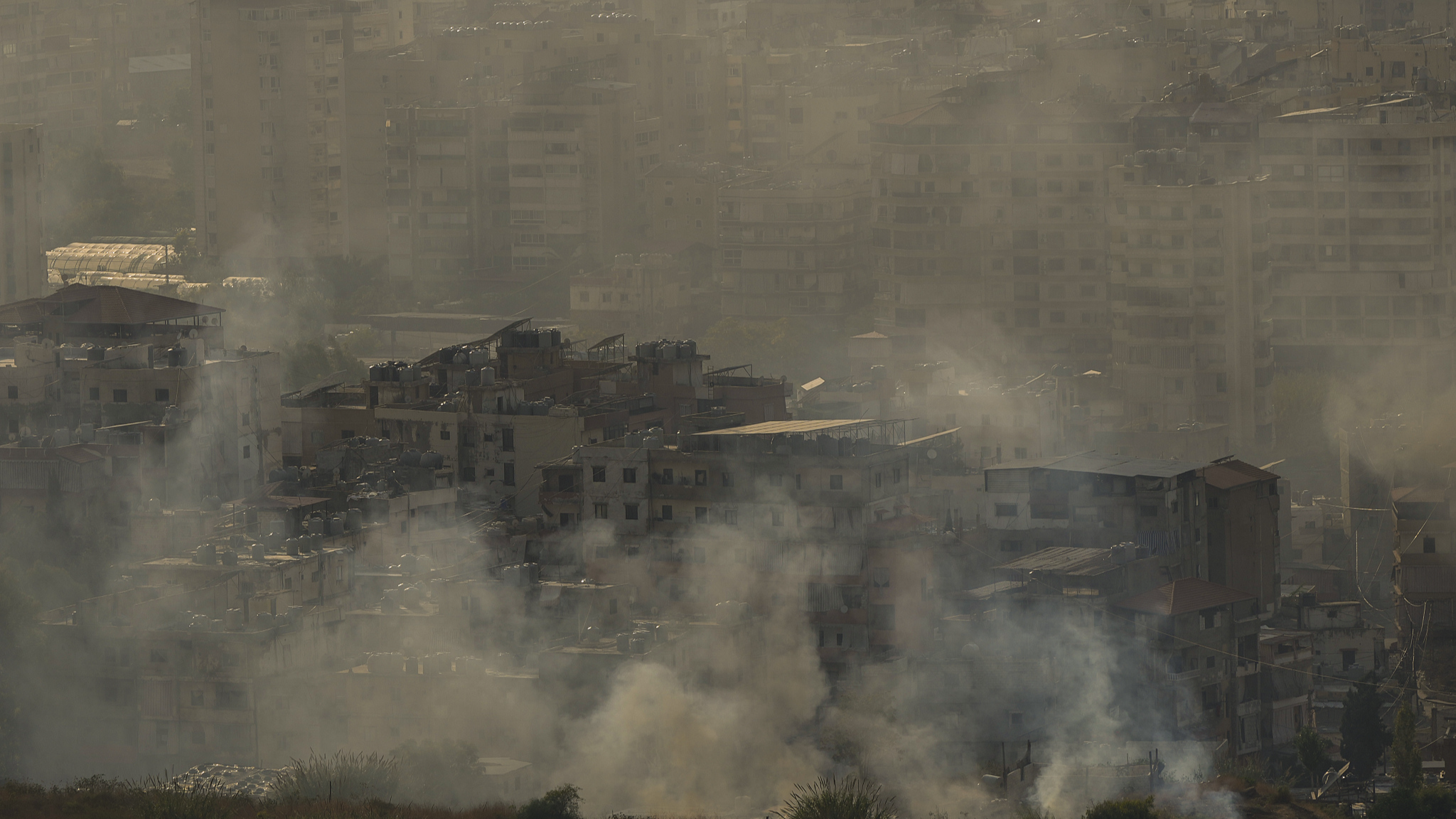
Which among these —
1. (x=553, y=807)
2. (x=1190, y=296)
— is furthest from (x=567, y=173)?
(x=553, y=807)

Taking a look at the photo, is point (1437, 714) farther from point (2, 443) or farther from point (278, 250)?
point (278, 250)

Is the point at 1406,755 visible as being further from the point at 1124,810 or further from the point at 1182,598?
the point at 1124,810

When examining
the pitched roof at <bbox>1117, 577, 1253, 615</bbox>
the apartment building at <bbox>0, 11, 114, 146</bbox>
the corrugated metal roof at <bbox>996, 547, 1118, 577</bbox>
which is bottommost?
the pitched roof at <bbox>1117, 577, 1253, 615</bbox>

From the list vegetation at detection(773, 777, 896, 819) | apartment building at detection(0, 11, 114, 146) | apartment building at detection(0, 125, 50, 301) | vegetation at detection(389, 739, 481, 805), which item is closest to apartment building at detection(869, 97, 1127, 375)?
apartment building at detection(0, 125, 50, 301)

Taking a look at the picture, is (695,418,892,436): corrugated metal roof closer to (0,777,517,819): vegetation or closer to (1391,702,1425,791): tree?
(1391,702,1425,791): tree

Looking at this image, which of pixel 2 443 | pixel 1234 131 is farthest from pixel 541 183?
pixel 2 443

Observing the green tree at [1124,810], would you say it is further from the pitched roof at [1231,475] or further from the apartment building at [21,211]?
the apartment building at [21,211]
